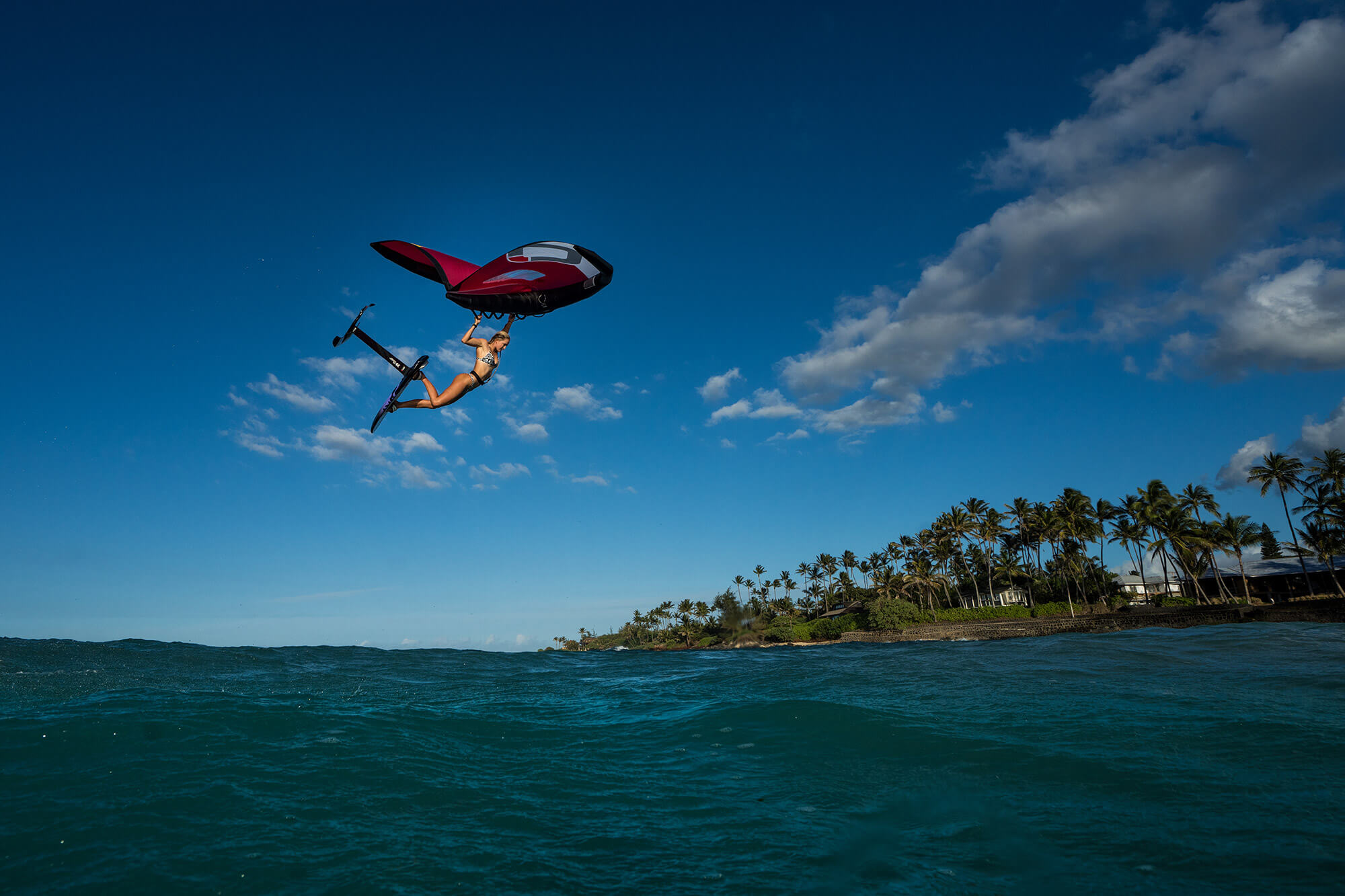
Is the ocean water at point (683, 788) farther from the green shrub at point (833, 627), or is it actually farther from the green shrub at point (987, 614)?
the green shrub at point (833, 627)

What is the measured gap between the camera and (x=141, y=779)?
733 centimetres

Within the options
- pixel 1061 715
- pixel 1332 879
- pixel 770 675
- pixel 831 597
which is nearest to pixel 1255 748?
pixel 1061 715

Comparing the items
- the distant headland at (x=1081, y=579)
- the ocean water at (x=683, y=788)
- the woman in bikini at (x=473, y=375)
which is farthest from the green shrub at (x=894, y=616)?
the woman in bikini at (x=473, y=375)

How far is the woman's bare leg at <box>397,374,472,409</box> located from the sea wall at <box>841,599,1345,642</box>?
172ft

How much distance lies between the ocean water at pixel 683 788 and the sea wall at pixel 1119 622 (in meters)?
44.4

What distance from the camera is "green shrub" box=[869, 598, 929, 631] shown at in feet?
236

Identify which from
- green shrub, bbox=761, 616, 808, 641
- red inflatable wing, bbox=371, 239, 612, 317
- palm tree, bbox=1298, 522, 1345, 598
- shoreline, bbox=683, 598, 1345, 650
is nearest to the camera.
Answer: red inflatable wing, bbox=371, 239, 612, 317

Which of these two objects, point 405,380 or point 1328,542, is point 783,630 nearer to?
point 1328,542

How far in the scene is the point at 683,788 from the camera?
8008mm

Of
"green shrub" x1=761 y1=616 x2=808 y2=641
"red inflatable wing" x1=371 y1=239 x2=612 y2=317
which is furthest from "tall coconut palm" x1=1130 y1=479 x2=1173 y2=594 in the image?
"red inflatable wing" x1=371 y1=239 x2=612 y2=317

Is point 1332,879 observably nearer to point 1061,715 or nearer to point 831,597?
point 1061,715

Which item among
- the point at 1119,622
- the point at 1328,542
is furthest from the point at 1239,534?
the point at 1119,622

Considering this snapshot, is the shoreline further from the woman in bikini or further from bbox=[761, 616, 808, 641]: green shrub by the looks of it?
the woman in bikini

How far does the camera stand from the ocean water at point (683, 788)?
543 cm
